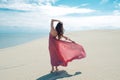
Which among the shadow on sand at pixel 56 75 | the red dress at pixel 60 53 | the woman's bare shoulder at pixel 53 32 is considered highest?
the woman's bare shoulder at pixel 53 32

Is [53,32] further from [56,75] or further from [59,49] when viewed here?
[56,75]

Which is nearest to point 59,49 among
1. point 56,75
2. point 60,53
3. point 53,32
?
point 60,53

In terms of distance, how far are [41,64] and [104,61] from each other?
8.74ft

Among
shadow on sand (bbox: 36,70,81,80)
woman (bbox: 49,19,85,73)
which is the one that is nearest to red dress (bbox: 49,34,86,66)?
woman (bbox: 49,19,85,73)

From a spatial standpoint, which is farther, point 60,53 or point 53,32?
point 60,53

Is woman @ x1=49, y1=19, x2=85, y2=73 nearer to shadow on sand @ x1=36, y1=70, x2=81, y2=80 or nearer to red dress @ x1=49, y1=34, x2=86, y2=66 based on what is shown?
red dress @ x1=49, y1=34, x2=86, y2=66

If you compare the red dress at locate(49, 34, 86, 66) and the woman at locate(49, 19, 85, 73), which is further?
the red dress at locate(49, 34, 86, 66)

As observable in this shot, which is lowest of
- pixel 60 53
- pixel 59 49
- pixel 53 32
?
pixel 60 53

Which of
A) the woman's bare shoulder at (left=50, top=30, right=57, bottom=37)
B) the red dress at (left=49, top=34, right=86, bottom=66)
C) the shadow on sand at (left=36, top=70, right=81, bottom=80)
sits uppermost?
the woman's bare shoulder at (left=50, top=30, right=57, bottom=37)

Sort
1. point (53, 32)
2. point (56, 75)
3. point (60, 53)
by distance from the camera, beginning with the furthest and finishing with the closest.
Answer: point (60, 53) < point (56, 75) < point (53, 32)

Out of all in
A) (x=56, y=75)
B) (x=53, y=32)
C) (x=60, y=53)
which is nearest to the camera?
(x=53, y=32)

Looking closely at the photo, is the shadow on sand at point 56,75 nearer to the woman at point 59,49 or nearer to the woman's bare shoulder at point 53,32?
the woman at point 59,49

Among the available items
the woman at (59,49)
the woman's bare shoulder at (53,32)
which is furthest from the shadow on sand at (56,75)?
the woman's bare shoulder at (53,32)

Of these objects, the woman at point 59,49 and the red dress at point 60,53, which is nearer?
the woman at point 59,49
